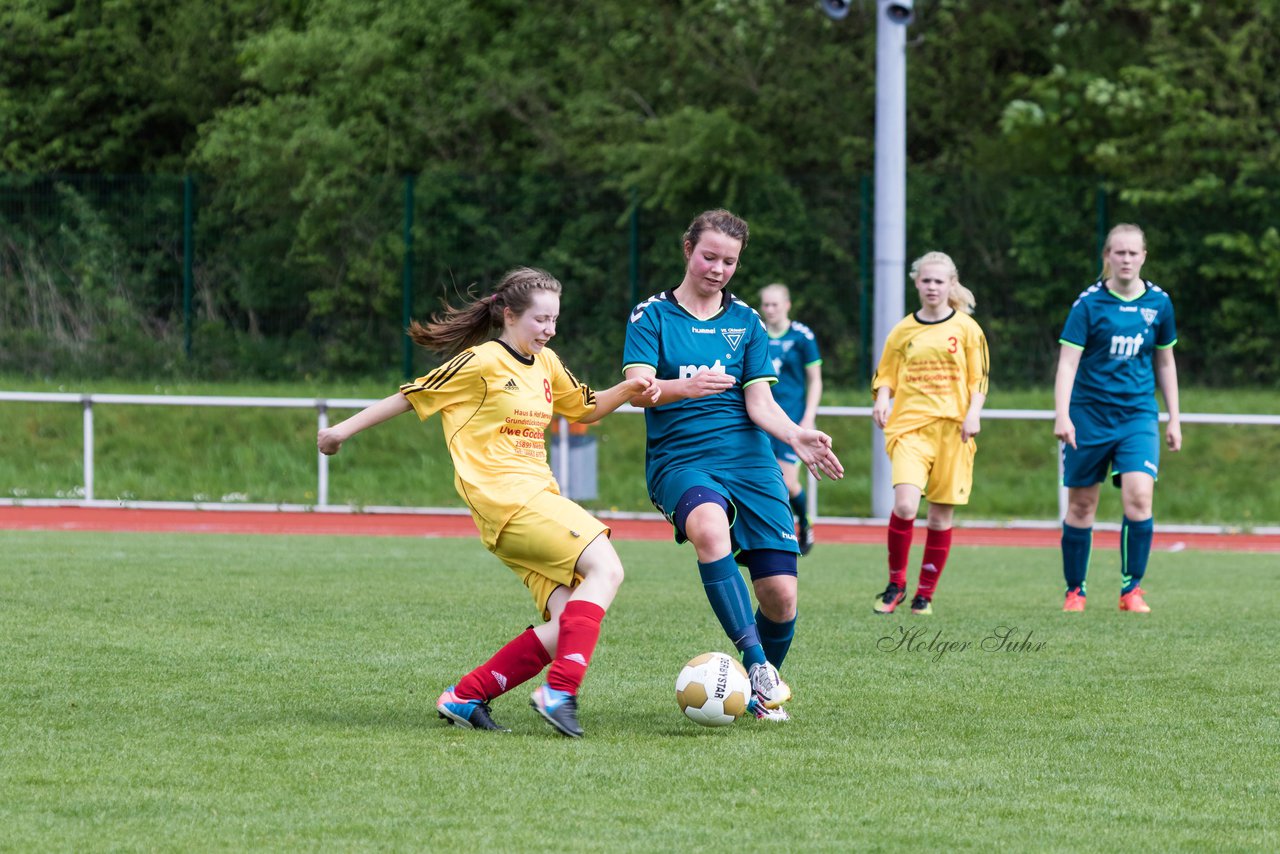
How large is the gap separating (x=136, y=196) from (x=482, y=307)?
17.7 m

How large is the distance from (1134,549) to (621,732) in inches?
175

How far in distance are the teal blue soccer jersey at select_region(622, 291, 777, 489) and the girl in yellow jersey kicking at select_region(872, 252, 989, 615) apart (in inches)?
118

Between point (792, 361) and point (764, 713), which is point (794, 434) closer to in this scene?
point (764, 713)

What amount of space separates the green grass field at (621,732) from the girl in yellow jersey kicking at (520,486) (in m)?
0.19

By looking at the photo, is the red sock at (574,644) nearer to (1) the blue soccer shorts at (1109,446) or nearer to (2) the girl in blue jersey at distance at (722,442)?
(2) the girl in blue jersey at distance at (722,442)

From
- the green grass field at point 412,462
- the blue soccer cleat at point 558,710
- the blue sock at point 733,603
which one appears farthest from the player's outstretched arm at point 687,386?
the green grass field at point 412,462

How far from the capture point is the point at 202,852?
3996mm

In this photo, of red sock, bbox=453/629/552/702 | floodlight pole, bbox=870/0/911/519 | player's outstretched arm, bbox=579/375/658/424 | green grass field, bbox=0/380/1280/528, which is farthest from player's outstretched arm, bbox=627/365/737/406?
green grass field, bbox=0/380/1280/528

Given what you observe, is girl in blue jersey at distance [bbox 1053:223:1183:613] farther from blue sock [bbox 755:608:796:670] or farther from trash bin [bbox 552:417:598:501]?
trash bin [bbox 552:417:598:501]

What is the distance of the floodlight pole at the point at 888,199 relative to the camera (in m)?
15.4

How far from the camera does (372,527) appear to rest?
1491cm

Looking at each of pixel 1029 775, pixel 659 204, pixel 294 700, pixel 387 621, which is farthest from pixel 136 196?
pixel 1029 775

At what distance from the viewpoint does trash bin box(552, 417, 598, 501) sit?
16500 millimetres

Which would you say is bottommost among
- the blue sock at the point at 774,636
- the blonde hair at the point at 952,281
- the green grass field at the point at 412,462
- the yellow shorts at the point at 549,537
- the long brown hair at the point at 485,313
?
the green grass field at the point at 412,462
